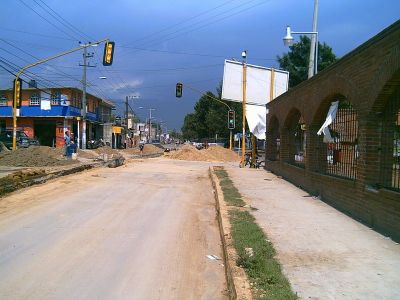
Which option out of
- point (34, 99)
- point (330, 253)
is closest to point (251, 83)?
point (330, 253)

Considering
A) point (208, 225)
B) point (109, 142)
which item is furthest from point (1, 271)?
point (109, 142)

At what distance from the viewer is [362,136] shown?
998cm

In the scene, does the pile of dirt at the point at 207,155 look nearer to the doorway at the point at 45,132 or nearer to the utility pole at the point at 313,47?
the doorway at the point at 45,132

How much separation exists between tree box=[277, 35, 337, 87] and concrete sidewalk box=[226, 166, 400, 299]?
1329 inches

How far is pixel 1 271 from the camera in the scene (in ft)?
21.4

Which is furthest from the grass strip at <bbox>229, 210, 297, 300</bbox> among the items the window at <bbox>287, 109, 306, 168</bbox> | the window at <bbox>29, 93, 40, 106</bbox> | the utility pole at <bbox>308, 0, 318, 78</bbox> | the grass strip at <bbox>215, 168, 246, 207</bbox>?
the window at <bbox>29, 93, 40, 106</bbox>

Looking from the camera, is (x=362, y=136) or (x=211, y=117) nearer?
(x=362, y=136)

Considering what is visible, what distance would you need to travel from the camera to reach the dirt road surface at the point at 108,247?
19.6ft

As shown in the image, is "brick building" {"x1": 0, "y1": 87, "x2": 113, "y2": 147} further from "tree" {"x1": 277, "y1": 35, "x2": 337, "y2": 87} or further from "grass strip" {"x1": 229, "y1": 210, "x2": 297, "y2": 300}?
"grass strip" {"x1": 229, "y1": 210, "x2": 297, "y2": 300}

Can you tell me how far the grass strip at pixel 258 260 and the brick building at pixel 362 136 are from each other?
2179 millimetres

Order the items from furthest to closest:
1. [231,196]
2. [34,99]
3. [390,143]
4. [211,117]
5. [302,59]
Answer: [211,117]
[34,99]
[302,59]
[231,196]
[390,143]

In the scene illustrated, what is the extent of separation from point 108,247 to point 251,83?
2536 centimetres

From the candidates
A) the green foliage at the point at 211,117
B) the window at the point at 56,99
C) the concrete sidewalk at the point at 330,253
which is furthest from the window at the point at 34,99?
the concrete sidewalk at the point at 330,253

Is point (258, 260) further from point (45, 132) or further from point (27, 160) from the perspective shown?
point (45, 132)
